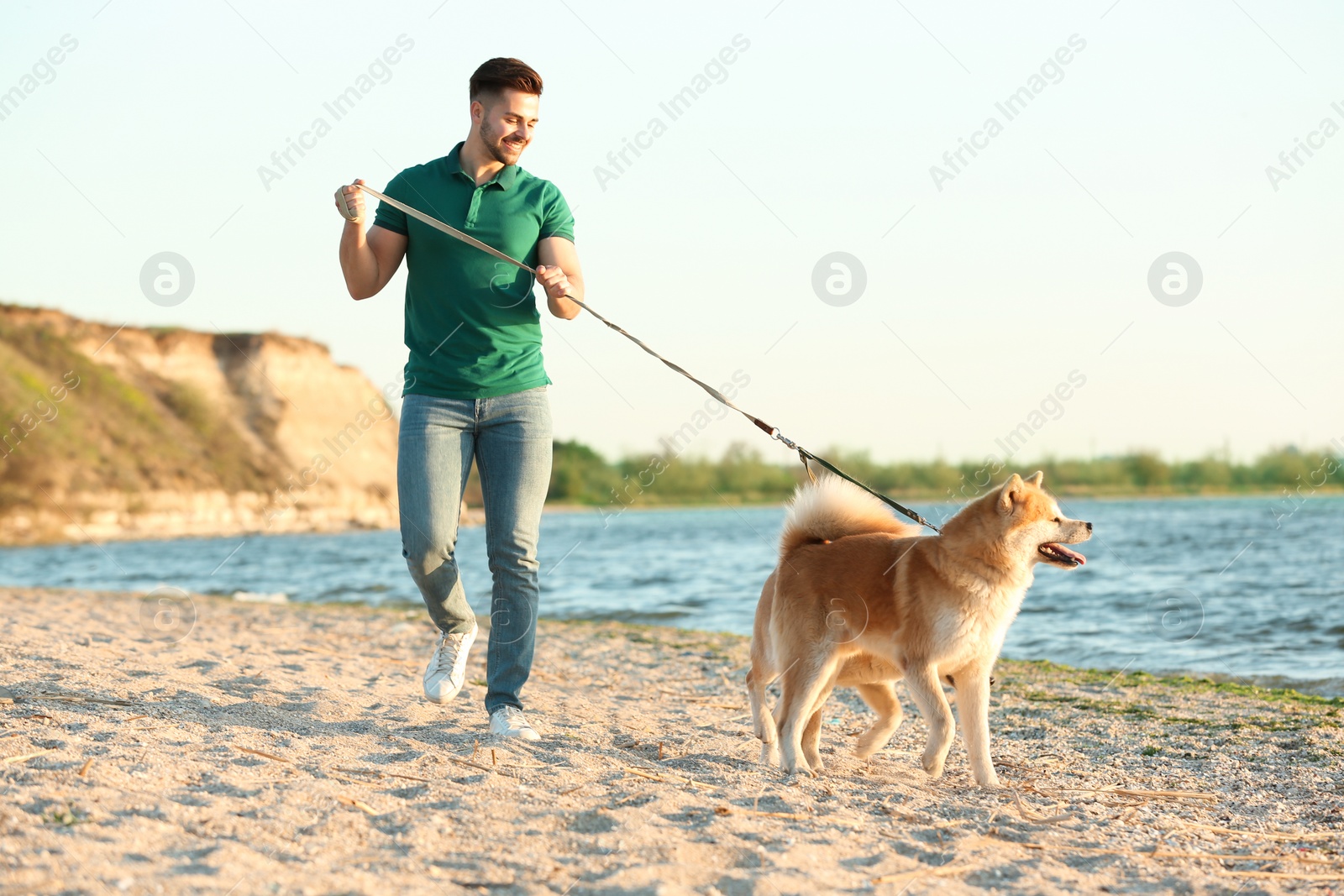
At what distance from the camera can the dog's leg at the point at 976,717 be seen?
3.78m

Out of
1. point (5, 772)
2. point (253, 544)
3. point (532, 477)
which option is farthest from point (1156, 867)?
point (253, 544)

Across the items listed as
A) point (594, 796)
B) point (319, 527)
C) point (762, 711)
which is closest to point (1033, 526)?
point (762, 711)

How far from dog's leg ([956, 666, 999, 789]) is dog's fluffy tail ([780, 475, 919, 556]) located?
0.72 m

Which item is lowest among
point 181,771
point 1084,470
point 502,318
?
point 181,771

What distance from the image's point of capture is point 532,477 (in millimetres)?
3830

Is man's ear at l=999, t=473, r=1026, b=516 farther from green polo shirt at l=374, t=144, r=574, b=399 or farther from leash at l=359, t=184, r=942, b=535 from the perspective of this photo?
green polo shirt at l=374, t=144, r=574, b=399

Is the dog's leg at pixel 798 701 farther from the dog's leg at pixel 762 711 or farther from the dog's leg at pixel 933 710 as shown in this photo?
the dog's leg at pixel 933 710

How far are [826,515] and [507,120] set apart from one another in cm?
203

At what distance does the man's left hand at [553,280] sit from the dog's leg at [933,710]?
1.93m

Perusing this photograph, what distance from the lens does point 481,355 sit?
12.3 feet

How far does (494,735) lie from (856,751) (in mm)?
1541

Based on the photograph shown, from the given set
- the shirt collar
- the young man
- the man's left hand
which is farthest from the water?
the shirt collar

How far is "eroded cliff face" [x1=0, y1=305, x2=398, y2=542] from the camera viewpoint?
144 ft

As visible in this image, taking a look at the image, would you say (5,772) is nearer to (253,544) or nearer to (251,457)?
(253,544)
